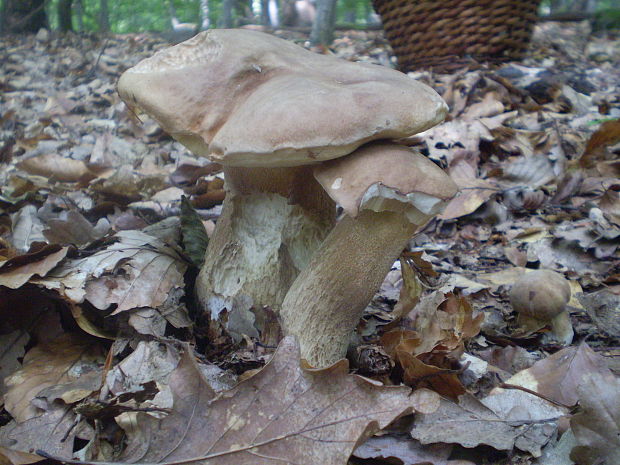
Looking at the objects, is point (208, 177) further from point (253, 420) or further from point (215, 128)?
point (253, 420)

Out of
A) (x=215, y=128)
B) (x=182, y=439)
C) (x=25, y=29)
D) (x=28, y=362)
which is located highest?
(x=215, y=128)

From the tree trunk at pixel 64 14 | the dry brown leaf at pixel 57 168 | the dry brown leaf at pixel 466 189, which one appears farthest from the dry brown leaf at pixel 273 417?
the tree trunk at pixel 64 14

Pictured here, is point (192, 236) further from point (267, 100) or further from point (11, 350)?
point (267, 100)

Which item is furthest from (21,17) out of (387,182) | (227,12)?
(387,182)

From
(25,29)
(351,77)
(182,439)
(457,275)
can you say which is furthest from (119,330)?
(25,29)

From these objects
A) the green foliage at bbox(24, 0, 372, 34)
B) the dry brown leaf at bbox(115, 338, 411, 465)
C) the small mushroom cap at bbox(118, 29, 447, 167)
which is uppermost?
the small mushroom cap at bbox(118, 29, 447, 167)

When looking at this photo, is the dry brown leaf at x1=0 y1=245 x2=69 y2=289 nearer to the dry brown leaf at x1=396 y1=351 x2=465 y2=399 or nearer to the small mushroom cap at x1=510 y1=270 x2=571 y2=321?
the dry brown leaf at x1=396 y1=351 x2=465 y2=399

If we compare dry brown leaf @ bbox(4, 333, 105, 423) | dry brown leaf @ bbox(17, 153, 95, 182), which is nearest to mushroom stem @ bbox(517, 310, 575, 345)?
dry brown leaf @ bbox(4, 333, 105, 423)
